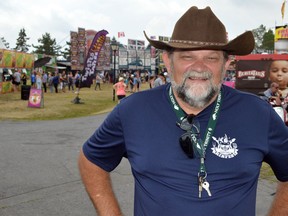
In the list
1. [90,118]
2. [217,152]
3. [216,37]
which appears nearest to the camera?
[217,152]

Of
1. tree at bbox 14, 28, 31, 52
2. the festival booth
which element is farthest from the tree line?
the festival booth

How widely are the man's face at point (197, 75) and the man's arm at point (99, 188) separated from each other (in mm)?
680

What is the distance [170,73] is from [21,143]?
7.85 meters

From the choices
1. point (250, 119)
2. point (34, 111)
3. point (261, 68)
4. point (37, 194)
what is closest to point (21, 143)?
point (37, 194)

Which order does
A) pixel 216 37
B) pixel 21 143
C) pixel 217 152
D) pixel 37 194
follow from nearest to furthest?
pixel 217 152, pixel 216 37, pixel 37 194, pixel 21 143

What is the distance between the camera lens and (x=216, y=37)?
2.20 meters

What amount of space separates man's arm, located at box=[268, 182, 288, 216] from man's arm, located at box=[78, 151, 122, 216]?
0.94m

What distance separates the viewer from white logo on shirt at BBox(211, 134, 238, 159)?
1979mm

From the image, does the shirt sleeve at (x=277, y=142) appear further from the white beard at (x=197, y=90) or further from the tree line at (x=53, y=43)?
the tree line at (x=53, y=43)

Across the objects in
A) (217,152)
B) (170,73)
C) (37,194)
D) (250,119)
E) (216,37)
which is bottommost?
A: (37,194)

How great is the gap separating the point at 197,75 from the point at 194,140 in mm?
425

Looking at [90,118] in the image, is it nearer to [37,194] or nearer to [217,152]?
[37,194]

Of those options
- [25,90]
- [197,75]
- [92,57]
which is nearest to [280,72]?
[92,57]

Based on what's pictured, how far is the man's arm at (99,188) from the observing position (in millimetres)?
2184
